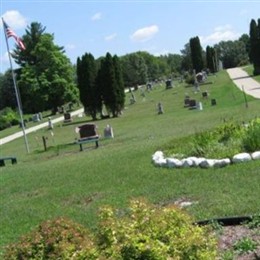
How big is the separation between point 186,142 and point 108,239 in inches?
379

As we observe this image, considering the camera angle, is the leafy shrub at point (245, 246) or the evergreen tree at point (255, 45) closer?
the leafy shrub at point (245, 246)

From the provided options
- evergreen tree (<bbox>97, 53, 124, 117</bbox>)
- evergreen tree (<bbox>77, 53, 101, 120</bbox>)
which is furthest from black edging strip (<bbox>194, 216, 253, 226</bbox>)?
evergreen tree (<bbox>77, 53, 101, 120</bbox>)

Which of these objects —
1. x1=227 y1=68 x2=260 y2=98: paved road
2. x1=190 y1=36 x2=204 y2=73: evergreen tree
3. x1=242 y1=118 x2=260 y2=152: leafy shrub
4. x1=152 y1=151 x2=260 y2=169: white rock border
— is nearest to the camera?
x1=152 y1=151 x2=260 y2=169: white rock border

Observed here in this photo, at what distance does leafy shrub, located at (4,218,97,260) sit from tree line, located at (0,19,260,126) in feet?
110

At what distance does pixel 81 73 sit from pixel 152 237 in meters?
36.3

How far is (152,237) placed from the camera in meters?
4.57

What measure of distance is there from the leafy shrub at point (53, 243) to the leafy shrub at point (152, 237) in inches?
7.2

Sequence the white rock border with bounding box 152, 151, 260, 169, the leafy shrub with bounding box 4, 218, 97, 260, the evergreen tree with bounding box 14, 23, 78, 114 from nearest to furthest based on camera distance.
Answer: the leafy shrub with bounding box 4, 218, 97, 260
the white rock border with bounding box 152, 151, 260, 169
the evergreen tree with bounding box 14, 23, 78, 114

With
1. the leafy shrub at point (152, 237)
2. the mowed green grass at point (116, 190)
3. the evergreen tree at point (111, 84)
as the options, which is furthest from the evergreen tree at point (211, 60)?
the leafy shrub at point (152, 237)

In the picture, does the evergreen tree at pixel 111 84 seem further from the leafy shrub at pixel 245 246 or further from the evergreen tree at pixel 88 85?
the leafy shrub at pixel 245 246

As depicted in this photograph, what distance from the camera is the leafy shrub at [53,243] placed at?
4516 mm

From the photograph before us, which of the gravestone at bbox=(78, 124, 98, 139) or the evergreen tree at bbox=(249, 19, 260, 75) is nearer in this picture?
the gravestone at bbox=(78, 124, 98, 139)

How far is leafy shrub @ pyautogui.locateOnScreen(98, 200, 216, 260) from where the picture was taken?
4266 mm

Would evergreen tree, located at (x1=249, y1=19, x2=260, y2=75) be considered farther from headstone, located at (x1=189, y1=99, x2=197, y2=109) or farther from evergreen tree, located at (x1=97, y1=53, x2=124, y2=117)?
evergreen tree, located at (x1=97, y1=53, x2=124, y2=117)
